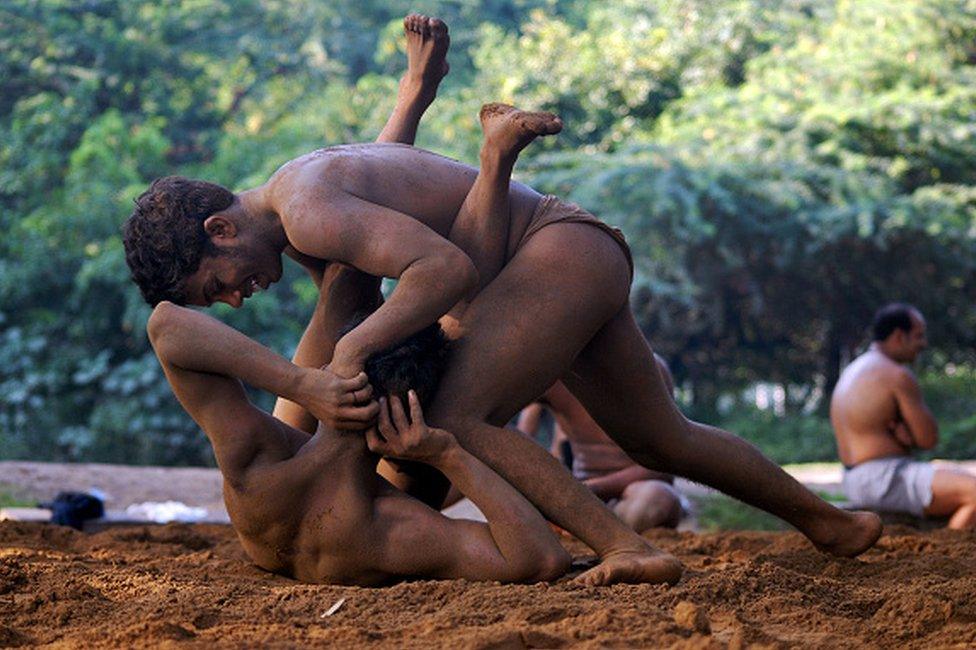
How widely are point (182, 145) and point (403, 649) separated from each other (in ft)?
43.5

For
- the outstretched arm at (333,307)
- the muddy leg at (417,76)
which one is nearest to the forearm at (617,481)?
the muddy leg at (417,76)

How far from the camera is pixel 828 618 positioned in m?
3.54

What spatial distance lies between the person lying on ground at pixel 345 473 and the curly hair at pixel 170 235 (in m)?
0.18

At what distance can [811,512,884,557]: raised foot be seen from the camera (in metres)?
4.88

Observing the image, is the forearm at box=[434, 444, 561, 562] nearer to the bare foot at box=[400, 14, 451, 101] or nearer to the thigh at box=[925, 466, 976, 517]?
the bare foot at box=[400, 14, 451, 101]

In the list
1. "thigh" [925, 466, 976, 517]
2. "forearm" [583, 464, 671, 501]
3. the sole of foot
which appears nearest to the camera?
the sole of foot

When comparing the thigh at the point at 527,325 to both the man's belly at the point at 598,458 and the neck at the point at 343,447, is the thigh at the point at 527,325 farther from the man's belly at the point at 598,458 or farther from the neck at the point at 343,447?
the man's belly at the point at 598,458

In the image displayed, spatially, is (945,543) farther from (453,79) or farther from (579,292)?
(453,79)

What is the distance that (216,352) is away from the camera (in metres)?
3.96

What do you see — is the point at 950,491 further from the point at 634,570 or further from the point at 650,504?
the point at 634,570

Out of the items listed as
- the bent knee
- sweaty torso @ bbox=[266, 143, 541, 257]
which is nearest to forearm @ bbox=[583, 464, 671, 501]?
sweaty torso @ bbox=[266, 143, 541, 257]

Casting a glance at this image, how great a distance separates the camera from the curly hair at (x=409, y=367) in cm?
402

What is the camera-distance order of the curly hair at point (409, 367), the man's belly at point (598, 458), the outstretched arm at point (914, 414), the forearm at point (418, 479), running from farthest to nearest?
the outstretched arm at point (914, 414)
the man's belly at point (598, 458)
the forearm at point (418, 479)
the curly hair at point (409, 367)

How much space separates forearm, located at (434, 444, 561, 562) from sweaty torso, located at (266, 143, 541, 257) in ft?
2.25
